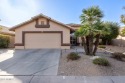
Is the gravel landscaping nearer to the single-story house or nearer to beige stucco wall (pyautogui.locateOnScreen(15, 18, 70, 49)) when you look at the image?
beige stucco wall (pyautogui.locateOnScreen(15, 18, 70, 49))

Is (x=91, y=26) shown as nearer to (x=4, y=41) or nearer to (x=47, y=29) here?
(x=47, y=29)

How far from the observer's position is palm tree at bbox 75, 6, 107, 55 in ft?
64.1

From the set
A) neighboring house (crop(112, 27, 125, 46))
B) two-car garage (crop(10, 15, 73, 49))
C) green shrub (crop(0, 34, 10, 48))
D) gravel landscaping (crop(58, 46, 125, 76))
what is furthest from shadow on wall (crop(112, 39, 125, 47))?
gravel landscaping (crop(58, 46, 125, 76))

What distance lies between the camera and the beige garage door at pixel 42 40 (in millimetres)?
28469

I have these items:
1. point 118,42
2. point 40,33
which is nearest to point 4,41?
point 40,33

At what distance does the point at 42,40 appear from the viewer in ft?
94.2

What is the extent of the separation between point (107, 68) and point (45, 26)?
1622 centimetres

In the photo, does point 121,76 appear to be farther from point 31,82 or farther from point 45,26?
point 45,26

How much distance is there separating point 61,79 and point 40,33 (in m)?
18.0

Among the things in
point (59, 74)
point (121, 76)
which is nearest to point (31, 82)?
point (59, 74)

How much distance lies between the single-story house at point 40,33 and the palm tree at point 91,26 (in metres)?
6.14

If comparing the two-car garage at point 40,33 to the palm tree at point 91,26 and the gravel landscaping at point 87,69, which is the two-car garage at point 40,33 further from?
the gravel landscaping at point 87,69

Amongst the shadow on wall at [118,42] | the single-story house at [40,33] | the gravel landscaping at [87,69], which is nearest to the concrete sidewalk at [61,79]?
the gravel landscaping at [87,69]

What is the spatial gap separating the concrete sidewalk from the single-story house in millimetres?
16666
